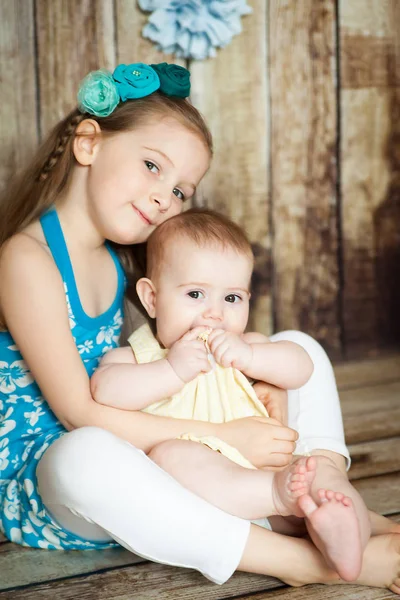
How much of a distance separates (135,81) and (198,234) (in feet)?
1.00

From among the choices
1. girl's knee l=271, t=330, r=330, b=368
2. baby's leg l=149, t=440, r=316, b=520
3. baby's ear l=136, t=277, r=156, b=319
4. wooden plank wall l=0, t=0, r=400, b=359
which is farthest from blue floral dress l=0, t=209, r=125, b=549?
wooden plank wall l=0, t=0, r=400, b=359

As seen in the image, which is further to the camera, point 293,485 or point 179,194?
point 179,194

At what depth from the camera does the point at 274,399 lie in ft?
4.31

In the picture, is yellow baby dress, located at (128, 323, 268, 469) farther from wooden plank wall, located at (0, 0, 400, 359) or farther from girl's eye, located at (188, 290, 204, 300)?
wooden plank wall, located at (0, 0, 400, 359)

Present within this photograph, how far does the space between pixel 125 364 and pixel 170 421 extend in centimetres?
12

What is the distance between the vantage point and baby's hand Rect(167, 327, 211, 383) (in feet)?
3.95

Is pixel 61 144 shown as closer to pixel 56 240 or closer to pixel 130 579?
pixel 56 240

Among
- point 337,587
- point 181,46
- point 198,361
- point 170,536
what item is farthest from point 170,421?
point 181,46

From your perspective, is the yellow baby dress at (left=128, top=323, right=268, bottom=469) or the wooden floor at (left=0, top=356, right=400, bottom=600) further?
the yellow baby dress at (left=128, top=323, right=268, bottom=469)

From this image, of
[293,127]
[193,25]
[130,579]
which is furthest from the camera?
[293,127]

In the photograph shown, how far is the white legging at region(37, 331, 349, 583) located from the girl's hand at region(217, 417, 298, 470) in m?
0.15

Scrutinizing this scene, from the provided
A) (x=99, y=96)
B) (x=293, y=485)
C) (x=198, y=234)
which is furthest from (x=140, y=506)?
(x=99, y=96)

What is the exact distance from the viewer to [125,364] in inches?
48.4

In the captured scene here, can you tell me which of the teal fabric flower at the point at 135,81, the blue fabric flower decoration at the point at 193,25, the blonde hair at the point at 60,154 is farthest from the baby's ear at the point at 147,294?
the blue fabric flower decoration at the point at 193,25
